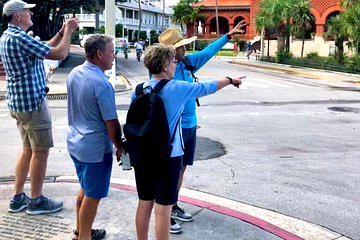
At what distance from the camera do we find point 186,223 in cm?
471

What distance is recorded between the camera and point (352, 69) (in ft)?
92.2

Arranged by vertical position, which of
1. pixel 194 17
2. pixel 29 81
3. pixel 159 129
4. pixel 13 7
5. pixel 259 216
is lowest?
pixel 259 216

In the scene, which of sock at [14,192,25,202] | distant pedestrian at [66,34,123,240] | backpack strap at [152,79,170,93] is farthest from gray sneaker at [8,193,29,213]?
backpack strap at [152,79,170,93]

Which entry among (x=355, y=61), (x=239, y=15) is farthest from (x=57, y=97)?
(x=239, y=15)

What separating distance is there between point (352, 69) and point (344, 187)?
77.2 feet

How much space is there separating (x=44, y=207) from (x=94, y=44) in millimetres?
1944

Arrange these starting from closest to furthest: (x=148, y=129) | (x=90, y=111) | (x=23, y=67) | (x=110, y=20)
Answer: (x=148, y=129)
(x=90, y=111)
(x=23, y=67)
(x=110, y=20)

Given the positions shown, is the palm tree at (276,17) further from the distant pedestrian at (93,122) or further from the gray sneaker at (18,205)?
the distant pedestrian at (93,122)

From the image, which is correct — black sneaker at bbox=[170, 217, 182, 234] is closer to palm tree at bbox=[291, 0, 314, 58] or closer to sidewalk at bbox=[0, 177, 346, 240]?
sidewalk at bbox=[0, 177, 346, 240]

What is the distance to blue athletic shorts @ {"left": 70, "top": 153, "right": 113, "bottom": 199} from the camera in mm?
3783

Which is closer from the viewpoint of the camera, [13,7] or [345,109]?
[13,7]

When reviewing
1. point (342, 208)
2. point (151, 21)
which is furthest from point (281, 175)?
point (151, 21)

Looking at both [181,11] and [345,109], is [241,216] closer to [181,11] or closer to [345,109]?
[345,109]

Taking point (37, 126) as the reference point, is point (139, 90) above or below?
above
